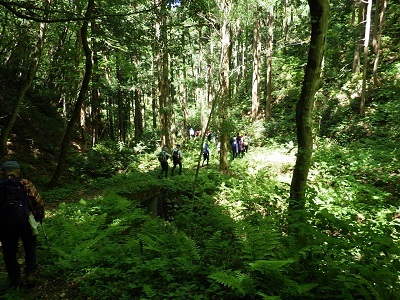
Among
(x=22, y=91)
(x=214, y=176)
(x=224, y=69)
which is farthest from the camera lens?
→ (x=214, y=176)

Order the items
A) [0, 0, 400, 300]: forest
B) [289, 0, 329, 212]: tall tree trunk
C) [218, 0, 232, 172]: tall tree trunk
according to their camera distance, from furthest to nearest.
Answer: [218, 0, 232, 172]: tall tree trunk
[289, 0, 329, 212]: tall tree trunk
[0, 0, 400, 300]: forest

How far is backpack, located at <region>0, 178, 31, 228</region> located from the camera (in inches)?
164

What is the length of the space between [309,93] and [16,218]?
560cm

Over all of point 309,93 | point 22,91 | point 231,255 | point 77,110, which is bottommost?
point 231,255

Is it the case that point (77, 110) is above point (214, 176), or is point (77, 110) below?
above

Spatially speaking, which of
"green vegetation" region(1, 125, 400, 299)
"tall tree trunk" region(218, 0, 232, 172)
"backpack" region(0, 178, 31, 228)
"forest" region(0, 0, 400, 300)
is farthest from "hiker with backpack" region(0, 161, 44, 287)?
"tall tree trunk" region(218, 0, 232, 172)

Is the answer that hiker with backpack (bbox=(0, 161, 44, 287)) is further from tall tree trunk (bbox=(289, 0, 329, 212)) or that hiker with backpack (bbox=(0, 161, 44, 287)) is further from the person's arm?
tall tree trunk (bbox=(289, 0, 329, 212))

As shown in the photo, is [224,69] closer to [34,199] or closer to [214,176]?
[214,176]

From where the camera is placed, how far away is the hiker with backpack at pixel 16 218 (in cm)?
419

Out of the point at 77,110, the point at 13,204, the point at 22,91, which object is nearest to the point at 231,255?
the point at 13,204

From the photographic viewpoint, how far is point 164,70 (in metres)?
18.2

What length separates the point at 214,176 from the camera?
13.5 m

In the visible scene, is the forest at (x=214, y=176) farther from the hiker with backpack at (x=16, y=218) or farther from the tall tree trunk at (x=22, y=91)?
the hiker with backpack at (x=16, y=218)

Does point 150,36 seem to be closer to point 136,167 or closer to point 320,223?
point 320,223
